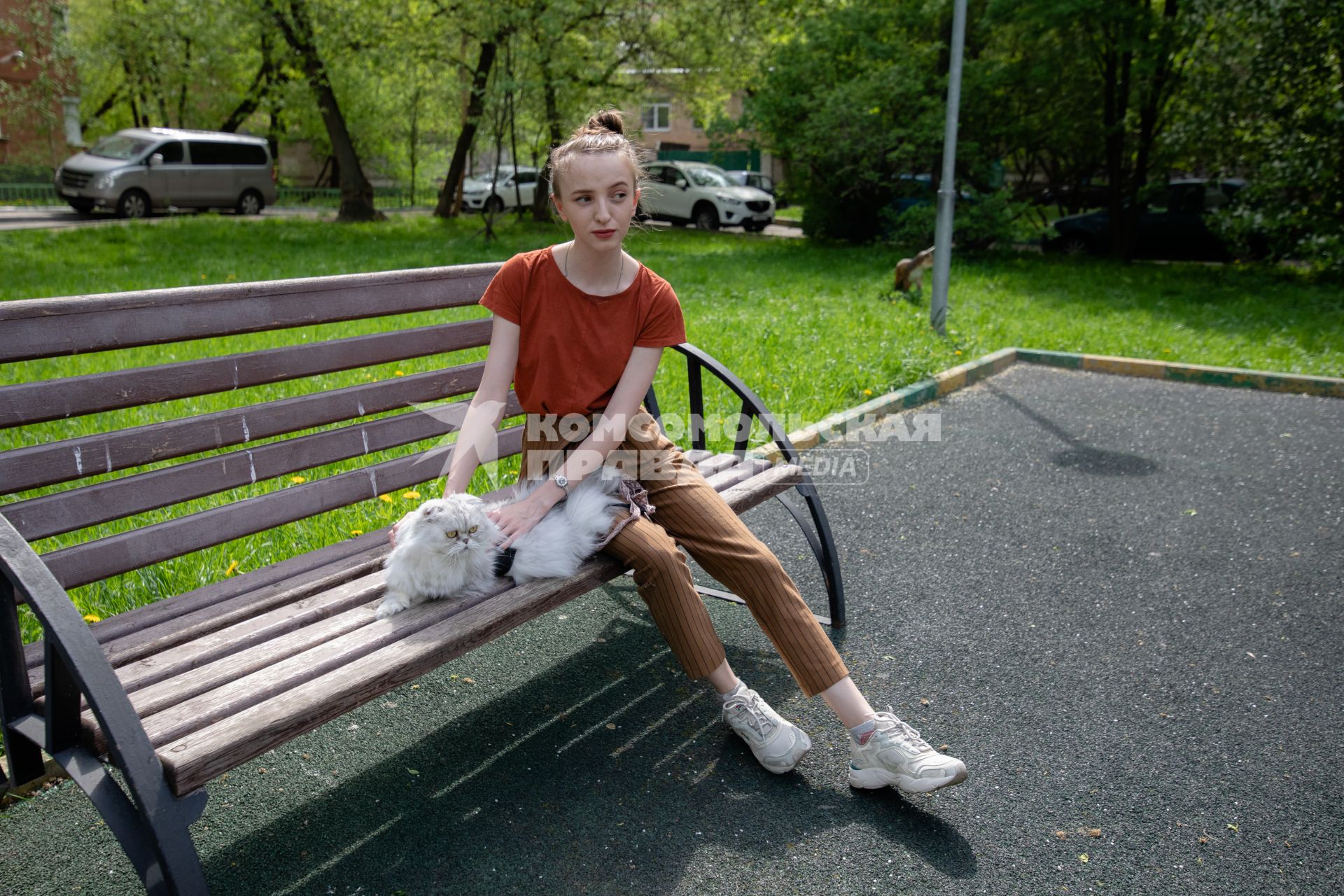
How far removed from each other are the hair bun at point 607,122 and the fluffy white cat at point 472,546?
95cm

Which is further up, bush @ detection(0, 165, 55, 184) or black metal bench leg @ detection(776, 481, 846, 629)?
bush @ detection(0, 165, 55, 184)

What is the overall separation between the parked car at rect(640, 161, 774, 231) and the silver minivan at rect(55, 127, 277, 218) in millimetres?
9007

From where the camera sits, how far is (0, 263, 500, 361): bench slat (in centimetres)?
208

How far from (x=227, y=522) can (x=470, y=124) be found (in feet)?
53.4

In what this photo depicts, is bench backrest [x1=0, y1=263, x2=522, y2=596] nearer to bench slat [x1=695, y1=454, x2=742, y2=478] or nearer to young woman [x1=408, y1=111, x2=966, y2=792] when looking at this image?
young woman [x1=408, y1=111, x2=966, y2=792]

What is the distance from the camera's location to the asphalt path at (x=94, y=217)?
16.7m

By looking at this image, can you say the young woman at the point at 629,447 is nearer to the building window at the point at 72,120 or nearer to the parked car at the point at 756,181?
the parked car at the point at 756,181

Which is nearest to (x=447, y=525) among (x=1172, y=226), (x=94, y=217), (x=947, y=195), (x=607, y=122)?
(x=607, y=122)

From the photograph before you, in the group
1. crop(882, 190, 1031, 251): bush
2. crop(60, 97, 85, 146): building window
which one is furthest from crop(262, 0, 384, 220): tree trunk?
crop(60, 97, 85, 146): building window

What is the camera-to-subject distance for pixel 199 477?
2.37m

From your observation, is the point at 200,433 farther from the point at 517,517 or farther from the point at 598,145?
the point at 598,145

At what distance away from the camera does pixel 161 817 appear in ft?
5.05

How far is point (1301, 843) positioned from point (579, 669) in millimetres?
1961

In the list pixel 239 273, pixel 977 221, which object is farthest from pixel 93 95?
pixel 977 221
